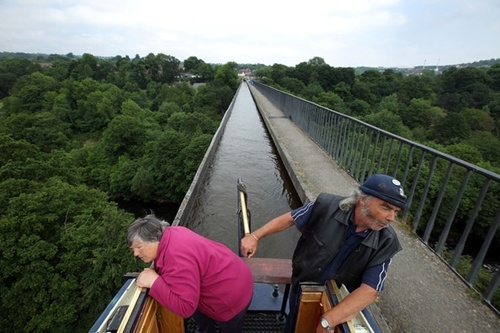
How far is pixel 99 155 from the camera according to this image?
32719 millimetres

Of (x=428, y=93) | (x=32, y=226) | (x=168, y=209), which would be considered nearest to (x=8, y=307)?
(x=32, y=226)

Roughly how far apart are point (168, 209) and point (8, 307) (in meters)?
16.1

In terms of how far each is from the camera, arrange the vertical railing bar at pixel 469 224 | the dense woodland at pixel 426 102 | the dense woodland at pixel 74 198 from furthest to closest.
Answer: the dense woodland at pixel 426 102 → the dense woodland at pixel 74 198 → the vertical railing bar at pixel 469 224

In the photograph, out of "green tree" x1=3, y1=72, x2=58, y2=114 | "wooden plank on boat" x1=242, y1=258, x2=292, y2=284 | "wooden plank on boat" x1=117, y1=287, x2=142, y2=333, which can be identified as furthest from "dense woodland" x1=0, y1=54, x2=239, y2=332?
"wooden plank on boat" x1=117, y1=287, x2=142, y2=333

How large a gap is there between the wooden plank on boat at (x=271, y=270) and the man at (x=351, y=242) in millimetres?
388

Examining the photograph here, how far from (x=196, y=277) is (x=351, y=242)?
1062 mm

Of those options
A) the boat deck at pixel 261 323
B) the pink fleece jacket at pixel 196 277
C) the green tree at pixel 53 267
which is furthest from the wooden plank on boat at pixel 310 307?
the green tree at pixel 53 267

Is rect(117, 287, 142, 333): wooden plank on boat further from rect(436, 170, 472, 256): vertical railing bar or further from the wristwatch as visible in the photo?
rect(436, 170, 472, 256): vertical railing bar

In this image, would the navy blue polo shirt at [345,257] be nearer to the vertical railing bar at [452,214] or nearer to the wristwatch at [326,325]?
the wristwatch at [326,325]

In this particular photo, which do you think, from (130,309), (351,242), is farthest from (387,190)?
(130,309)

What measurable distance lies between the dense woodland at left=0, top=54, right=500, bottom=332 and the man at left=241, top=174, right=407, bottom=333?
11.6 m

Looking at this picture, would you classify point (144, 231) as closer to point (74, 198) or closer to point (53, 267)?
point (53, 267)

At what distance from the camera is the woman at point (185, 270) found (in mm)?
1625

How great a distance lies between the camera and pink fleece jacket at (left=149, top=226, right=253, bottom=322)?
5.32 ft
